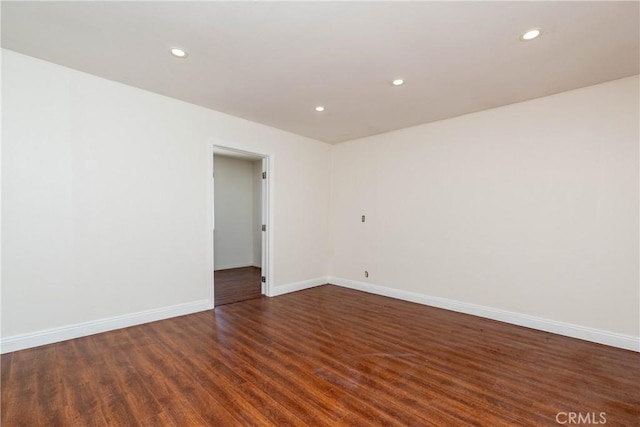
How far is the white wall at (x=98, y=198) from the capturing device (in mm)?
2541

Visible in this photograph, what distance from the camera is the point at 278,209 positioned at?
4.59 metres

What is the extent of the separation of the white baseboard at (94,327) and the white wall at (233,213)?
3004 millimetres

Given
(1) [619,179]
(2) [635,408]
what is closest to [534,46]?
(1) [619,179]

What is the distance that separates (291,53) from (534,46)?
76.5 inches

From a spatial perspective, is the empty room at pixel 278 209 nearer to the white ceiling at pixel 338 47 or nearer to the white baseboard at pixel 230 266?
the white ceiling at pixel 338 47

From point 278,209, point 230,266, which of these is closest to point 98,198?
point 278,209

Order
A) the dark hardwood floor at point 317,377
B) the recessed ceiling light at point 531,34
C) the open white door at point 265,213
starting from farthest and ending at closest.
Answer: the open white door at point 265,213, the recessed ceiling light at point 531,34, the dark hardwood floor at point 317,377

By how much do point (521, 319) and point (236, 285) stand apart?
4.22 metres

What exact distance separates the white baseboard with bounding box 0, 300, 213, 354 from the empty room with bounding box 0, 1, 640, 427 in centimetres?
2

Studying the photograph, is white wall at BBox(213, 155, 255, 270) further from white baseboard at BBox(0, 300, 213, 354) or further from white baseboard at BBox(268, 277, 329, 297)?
white baseboard at BBox(0, 300, 213, 354)

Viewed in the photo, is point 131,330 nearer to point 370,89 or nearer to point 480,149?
point 370,89

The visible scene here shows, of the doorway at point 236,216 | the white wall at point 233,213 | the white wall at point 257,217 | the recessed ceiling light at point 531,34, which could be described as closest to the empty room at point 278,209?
the recessed ceiling light at point 531,34

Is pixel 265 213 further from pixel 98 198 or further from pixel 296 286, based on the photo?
pixel 98 198

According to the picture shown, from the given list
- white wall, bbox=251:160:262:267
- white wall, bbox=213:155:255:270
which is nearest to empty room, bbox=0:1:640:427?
white wall, bbox=213:155:255:270
